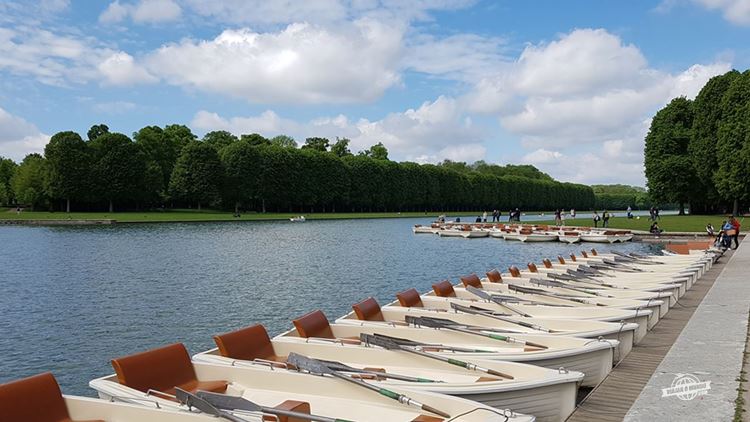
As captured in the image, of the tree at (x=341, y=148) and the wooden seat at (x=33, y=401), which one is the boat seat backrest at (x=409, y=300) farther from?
the tree at (x=341, y=148)

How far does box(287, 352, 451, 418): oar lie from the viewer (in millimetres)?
7334

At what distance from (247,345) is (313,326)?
1431 millimetres

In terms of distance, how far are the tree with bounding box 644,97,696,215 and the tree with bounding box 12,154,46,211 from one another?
82460 millimetres

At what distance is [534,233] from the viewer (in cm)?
5866

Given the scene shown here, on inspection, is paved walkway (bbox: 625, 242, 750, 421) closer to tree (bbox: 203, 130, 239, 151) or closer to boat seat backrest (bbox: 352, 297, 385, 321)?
boat seat backrest (bbox: 352, 297, 385, 321)

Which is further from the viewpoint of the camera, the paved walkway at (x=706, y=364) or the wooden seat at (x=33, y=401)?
the paved walkway at (x=706, y=364)

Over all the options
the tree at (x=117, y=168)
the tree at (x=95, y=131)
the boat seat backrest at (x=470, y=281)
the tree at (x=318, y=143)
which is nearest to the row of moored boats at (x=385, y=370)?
the boat seat backrest at (x=470, y=281)

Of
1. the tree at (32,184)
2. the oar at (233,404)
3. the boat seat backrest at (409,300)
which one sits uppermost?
the tree at (32,184)

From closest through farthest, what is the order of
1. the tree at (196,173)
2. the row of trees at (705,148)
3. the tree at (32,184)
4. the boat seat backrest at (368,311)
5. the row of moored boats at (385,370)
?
the row of moored boats at (385,370)
the boat seat backrest at (368,311)
the row of trees at (705,148)
the tree at (32,184)
the tree at (196,173)

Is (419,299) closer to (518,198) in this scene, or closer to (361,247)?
(361,247)

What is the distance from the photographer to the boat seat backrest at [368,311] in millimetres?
12258

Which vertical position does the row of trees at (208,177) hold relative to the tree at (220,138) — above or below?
below

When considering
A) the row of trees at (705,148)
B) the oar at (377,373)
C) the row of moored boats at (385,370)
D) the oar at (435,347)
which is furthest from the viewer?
the row of trees at (705,148)

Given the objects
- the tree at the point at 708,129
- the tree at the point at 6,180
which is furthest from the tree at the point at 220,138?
the tree at the point at 708,129
